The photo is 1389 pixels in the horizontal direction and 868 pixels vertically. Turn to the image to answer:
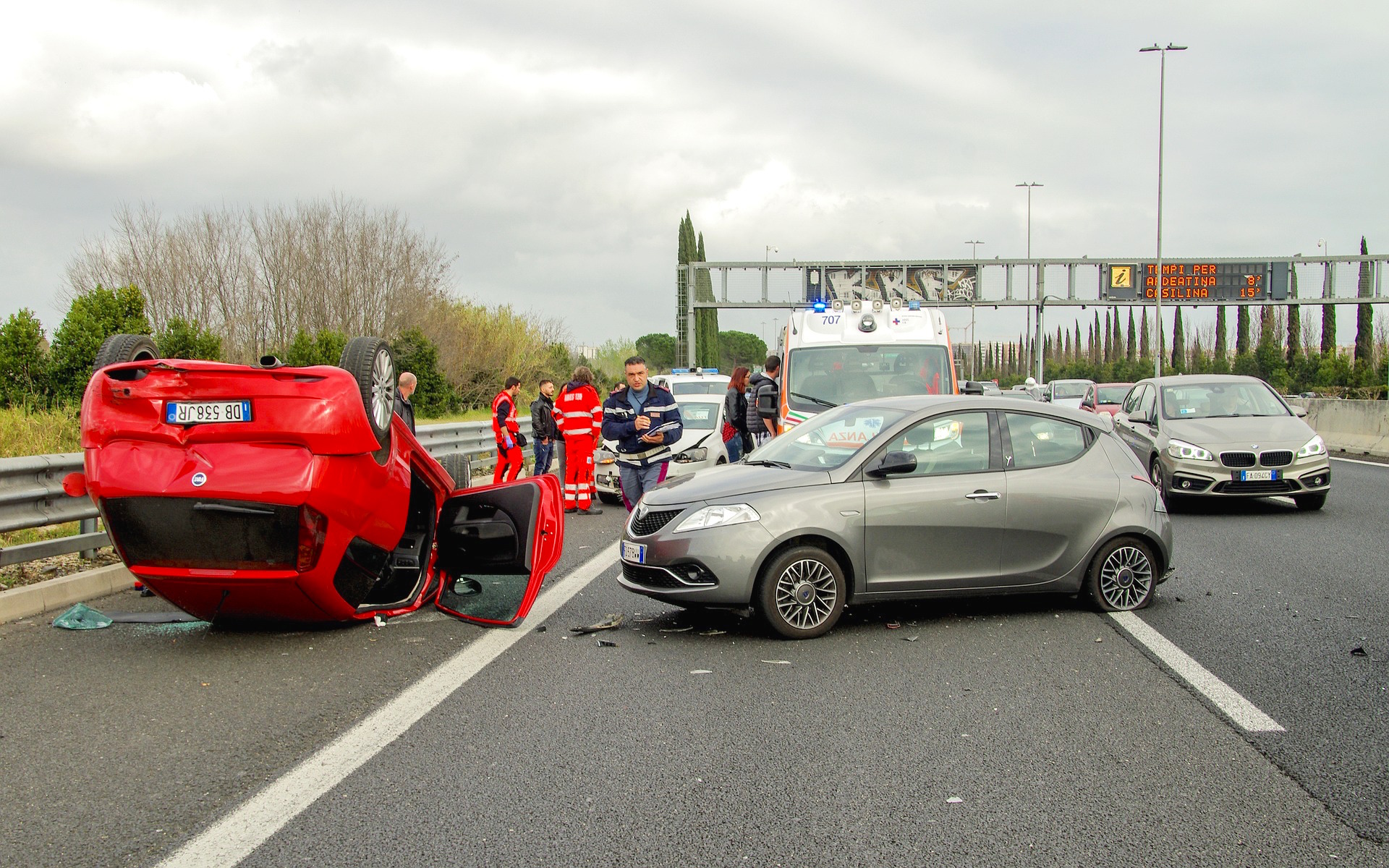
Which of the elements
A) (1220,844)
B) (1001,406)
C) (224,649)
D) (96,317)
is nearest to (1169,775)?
(1220,844)

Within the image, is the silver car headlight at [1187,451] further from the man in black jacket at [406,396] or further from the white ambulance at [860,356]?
the man in black jacket at [406,396]

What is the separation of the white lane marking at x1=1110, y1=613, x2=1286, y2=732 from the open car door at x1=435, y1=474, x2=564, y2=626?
3.73 metres

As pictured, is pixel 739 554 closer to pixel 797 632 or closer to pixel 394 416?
pixel 797 632

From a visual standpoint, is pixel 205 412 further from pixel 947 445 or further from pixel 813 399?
pixel 813 399

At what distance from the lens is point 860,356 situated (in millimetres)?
13445

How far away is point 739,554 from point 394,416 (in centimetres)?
224

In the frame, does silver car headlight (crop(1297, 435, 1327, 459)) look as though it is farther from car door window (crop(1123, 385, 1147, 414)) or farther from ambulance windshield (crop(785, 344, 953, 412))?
ambulance windshield (crop(785, 344, 953, 412))

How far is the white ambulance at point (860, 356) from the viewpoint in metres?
13.1

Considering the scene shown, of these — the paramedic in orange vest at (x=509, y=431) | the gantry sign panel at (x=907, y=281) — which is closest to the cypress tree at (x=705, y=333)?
the gantry sign panel at (x=907, y=281)

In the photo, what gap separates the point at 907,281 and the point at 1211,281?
12161mm

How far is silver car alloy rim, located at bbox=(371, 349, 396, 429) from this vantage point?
249 inches

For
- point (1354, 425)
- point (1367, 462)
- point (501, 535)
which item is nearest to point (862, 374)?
point (501, 535)

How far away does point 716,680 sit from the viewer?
571cm

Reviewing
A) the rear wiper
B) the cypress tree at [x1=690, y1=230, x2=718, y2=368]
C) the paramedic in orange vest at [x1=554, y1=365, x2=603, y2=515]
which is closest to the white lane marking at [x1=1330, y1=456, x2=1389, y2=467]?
the rear wiper
